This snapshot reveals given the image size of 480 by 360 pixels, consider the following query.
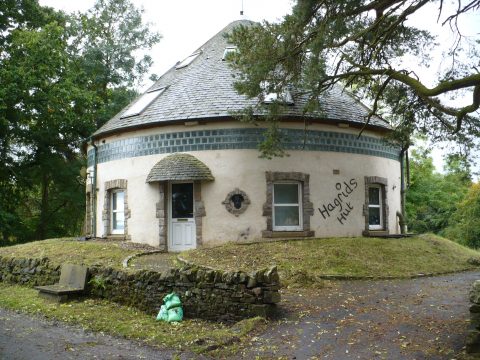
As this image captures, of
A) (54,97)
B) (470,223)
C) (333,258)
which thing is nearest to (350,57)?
(333,258)

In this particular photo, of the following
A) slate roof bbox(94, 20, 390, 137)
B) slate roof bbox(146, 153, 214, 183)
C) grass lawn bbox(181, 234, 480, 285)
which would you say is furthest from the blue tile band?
grass lawn bbox(181, 234, 480, 285)

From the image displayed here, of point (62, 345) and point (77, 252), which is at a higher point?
point (77, 252)

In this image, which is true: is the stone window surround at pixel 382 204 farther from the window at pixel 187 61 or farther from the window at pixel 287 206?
the window at pixel 187 61

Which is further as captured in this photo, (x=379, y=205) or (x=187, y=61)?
(x=187, y=61)

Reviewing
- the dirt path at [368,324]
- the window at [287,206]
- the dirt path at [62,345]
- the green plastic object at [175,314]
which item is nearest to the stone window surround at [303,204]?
the window at [287,206]

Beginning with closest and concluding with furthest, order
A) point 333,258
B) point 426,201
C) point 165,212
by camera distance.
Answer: point 333,258, point 165,212, point 426,201

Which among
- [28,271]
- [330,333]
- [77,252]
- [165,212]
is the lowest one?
[330,333]

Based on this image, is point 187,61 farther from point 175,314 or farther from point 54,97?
point 175,314

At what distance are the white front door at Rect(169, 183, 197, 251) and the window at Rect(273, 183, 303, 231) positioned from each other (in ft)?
9.05

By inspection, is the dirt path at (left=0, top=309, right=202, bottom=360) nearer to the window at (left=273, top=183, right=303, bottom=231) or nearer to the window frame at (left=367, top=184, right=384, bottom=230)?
the window at (left=273, top=183, right=303, bottom=231)

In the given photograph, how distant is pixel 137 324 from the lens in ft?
30.5

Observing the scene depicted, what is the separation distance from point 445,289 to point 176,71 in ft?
48.1

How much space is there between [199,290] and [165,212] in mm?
7516

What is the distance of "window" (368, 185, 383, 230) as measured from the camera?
18391 millimetres
